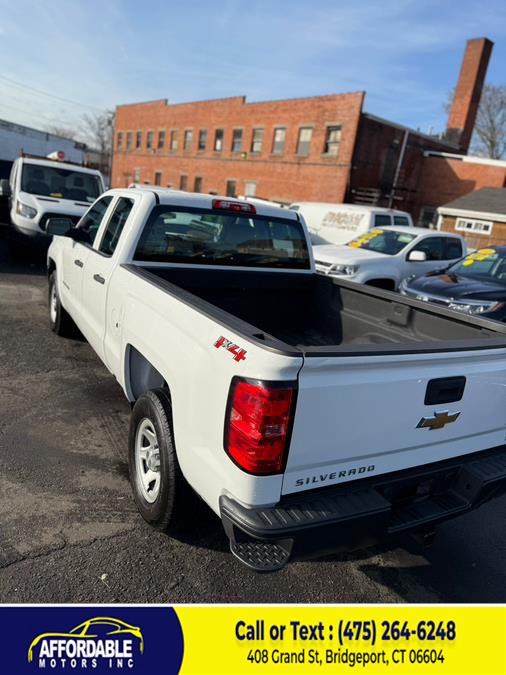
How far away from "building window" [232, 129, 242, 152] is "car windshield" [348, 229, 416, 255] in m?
21.5

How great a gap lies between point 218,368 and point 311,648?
1.38m

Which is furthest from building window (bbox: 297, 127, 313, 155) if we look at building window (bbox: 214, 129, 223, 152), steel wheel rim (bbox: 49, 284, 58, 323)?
steel wheel rim (bbox: 49, 284, 58, 323)

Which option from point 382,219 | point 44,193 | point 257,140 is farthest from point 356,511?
point 257,140

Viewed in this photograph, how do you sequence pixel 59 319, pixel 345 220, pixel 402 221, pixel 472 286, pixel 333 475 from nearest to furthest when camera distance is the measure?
pixel 333 475, pixel 59 319, pixel 472 286, pixel 402 221, pixel 345 220

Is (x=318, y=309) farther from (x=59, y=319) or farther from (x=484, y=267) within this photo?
(x=484, y=267)

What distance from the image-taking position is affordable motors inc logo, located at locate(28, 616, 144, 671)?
2.08m

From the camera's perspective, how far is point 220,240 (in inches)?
163

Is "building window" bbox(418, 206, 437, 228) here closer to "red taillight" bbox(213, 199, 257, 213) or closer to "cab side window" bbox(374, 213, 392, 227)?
"cab side window" bbox(374, 213, 392, 227)

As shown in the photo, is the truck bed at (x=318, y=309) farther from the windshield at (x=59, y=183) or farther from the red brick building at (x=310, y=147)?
the red brick building at (x=310, y=147)

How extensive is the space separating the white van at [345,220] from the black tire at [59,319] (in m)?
10.1

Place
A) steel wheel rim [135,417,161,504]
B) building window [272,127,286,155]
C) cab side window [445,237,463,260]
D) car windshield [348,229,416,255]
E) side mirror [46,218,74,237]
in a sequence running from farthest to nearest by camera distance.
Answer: building window [272,127,286,155] < cab side window [445,237,463,260] < car windshield [348,229,416,255] < side mirror [46,218,74,237] < steel wheel rim [135,417,161,504]

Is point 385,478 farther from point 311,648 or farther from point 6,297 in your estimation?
point 6,297

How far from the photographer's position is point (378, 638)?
90.7 inches

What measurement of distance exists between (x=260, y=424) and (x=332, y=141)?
25.0 m
